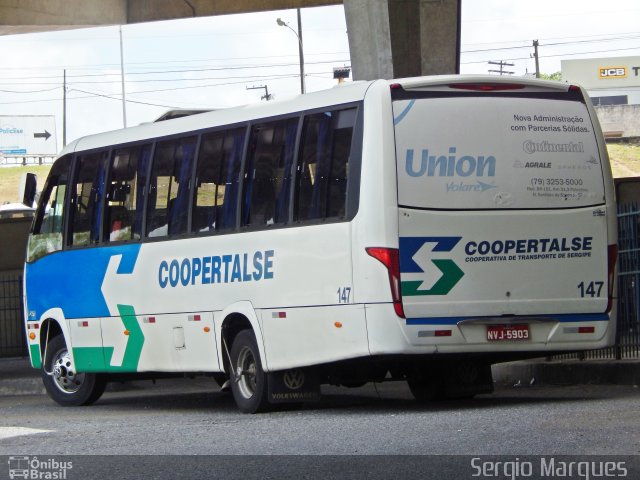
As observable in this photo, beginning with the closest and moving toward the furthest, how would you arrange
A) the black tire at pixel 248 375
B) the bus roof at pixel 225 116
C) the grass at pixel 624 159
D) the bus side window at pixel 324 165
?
the bus side window at pixel 324 165, the bus roof at pixel 225 116, the black tire at pixel 248 375, the grass at pixel 624 159

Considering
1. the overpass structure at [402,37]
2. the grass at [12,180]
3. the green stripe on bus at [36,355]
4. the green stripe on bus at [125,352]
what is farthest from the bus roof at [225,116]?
the grass at [12,180]

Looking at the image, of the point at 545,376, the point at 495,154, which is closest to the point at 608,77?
the point at 545,376

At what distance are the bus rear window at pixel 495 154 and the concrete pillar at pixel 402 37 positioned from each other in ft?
37.9

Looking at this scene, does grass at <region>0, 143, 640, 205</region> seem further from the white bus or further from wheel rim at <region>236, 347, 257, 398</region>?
wheel rim at <region>236, 347, 257, 398</region>

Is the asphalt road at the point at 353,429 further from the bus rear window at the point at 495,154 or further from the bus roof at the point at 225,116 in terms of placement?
the bus roof at the point at 225,116

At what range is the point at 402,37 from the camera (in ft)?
85.1

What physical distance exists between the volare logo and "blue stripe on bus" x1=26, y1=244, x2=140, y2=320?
4247 millimetres

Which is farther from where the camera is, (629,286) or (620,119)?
(620,119)

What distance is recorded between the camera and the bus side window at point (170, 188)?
589 inches

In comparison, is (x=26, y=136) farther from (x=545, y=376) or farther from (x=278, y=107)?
(x=278, y=107)

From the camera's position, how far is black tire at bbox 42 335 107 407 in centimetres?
1723

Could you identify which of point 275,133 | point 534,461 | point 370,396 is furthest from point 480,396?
point 534,461

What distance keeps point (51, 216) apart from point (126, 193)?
6.57ft

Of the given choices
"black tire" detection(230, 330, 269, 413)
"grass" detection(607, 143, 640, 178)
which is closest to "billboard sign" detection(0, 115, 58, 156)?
"grass" detection(607, 143, 640, 178)
